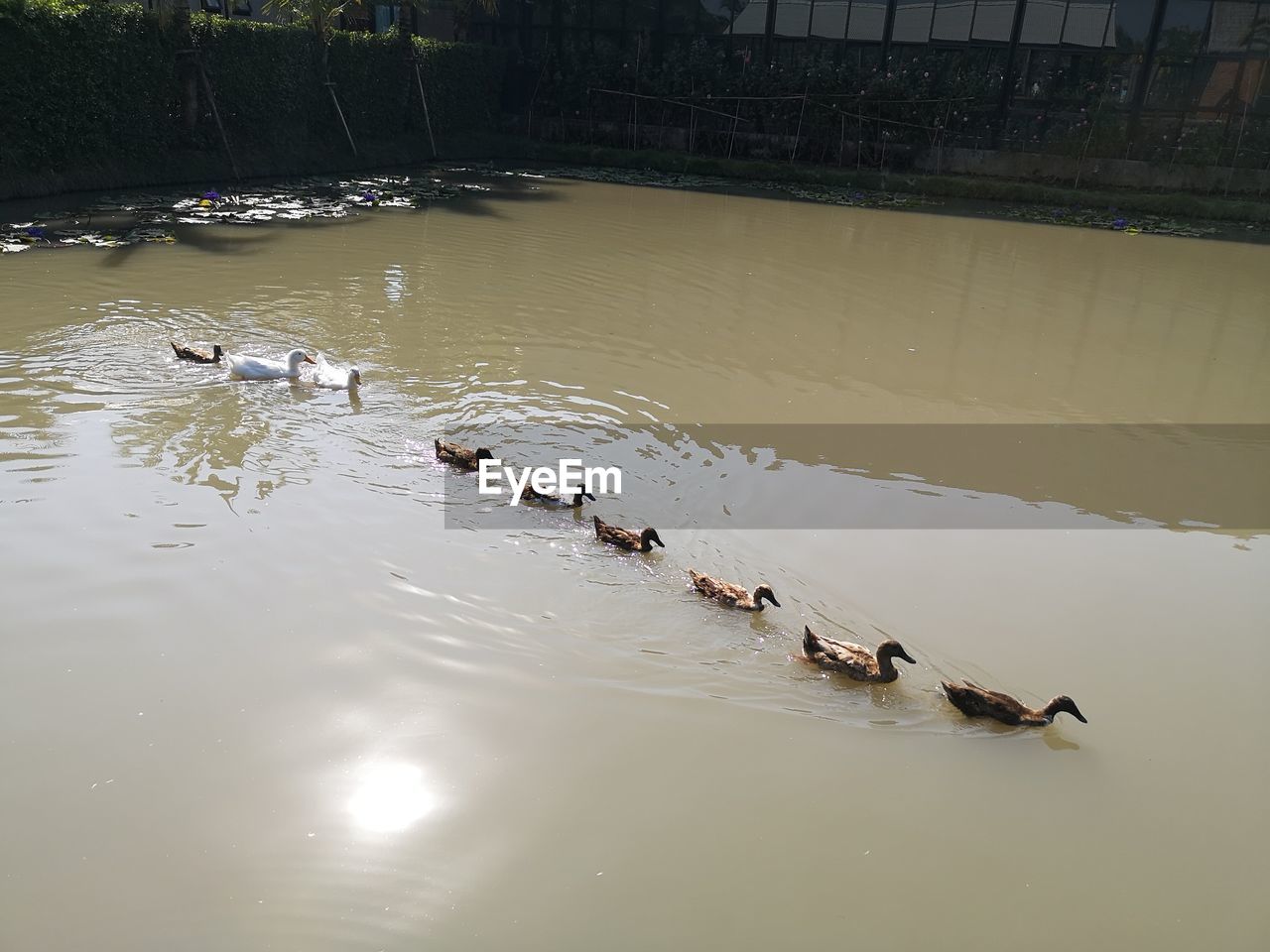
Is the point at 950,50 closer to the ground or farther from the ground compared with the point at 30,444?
farther from the ground

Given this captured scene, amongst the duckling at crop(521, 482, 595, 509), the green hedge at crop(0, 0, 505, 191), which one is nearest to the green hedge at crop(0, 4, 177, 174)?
the green hedge at crop(0, 0, 505, 191)

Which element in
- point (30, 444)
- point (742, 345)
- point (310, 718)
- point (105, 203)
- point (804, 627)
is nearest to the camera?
point (310, 718)

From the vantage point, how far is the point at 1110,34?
2677cm

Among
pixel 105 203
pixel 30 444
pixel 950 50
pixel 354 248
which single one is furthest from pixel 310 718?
pixel 950 50

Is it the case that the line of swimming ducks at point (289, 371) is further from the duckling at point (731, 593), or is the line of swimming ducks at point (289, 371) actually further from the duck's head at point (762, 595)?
the duck's head at point (762, 595)

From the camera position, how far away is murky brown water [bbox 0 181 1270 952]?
3852mm

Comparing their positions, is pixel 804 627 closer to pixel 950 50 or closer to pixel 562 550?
pixel 562 550

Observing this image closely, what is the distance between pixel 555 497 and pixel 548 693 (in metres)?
2.26

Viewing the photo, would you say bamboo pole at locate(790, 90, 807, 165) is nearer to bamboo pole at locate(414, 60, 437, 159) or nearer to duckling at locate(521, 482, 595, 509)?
bamboo pole at locate(414, 60, 437, 159)

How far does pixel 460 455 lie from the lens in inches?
282

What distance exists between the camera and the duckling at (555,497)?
6891 mm

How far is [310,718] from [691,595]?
2392 millimetres

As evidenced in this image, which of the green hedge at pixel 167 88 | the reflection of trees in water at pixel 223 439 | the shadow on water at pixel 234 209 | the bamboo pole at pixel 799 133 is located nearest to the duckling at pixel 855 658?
the reflection of trees in water at pixel 223 439

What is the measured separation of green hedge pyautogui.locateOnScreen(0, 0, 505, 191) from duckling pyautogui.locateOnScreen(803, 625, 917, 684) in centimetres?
1741
